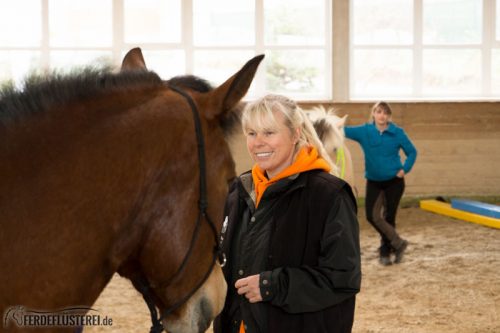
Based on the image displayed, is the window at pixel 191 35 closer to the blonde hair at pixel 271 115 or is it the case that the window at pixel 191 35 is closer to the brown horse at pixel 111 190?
the blonde hair at pixel 271 115

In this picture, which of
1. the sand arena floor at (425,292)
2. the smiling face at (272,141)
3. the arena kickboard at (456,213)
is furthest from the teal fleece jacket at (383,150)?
Result: the smiling face at (272,141)

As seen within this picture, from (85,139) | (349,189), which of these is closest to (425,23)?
(349,189)

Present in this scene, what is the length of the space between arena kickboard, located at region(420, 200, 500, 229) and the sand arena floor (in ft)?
1.09

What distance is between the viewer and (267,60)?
11883 millimetres

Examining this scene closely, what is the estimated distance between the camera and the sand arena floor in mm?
5176

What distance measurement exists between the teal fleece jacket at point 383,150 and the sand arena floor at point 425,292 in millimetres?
1001

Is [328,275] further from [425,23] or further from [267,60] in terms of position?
[425,23]

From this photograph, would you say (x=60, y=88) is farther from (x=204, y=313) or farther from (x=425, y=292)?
(x=425, y=292)

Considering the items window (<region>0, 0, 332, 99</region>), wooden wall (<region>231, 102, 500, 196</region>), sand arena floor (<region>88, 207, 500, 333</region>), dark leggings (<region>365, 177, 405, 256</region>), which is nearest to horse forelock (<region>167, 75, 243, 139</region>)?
sand arena floor (<region>88, 207, 500, 333</region>)

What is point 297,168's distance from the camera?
7.37ft

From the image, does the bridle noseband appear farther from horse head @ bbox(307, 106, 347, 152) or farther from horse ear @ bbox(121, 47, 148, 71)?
horse head @ bbox(307, 106, 347, 152)

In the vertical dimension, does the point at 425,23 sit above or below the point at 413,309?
above

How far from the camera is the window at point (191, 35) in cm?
1151

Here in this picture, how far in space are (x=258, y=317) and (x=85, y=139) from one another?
93 centimetres
